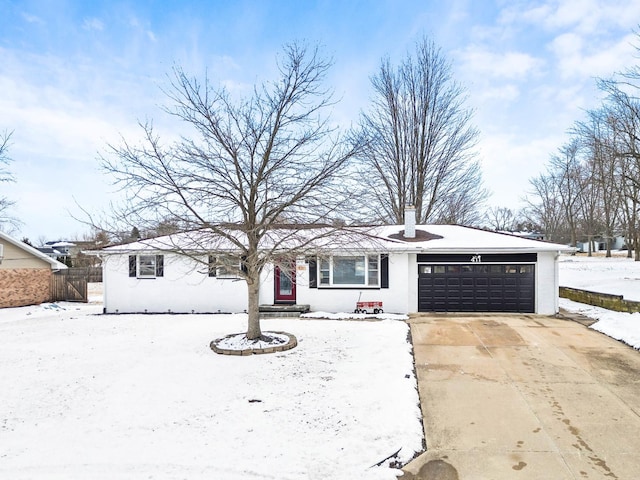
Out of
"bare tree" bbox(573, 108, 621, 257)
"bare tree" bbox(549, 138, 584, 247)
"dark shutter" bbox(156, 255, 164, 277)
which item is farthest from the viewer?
"bare tree" bbox(549, 138, 584, 247)

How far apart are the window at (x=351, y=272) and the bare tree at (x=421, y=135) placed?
33.4 feet

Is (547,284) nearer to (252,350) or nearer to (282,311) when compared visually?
(282,311)

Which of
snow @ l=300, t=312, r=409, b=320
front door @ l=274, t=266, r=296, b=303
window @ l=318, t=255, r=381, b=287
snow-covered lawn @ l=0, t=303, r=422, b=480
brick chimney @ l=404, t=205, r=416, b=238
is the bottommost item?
snow @ l=300, t=312, r=409, b=320

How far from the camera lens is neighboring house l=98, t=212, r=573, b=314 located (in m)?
12.4

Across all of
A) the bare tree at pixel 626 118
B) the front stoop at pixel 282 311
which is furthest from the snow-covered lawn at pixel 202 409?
the bare tree at pixel 626 118

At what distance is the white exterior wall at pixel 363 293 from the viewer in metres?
12.7

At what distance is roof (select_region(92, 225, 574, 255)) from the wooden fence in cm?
628

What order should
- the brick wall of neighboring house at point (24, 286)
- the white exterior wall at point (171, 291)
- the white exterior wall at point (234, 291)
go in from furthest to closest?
the brick wall of neighboring house at point (24, 286) → the white exterior wall at point (171, 291) → the white exterior wall at point (234, 291)

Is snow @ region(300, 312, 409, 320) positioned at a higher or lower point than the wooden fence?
lower

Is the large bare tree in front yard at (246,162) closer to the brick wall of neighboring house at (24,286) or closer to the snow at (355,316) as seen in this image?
the snow at (355,316)

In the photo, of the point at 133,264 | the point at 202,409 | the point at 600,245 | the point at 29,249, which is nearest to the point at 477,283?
the point at 202,409

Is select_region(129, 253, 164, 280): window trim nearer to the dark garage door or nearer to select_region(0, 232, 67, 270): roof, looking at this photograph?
select_region(0, 232, 67, 270): roof

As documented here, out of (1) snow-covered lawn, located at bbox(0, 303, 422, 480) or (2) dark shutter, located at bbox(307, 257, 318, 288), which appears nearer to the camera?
(1) snow-covered lawn, located at bbox(0, 303, 422, 480)

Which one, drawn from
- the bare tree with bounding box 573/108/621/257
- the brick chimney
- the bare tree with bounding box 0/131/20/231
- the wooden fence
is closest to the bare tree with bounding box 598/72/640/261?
the bare tree with bounding box 573/108/621/257
